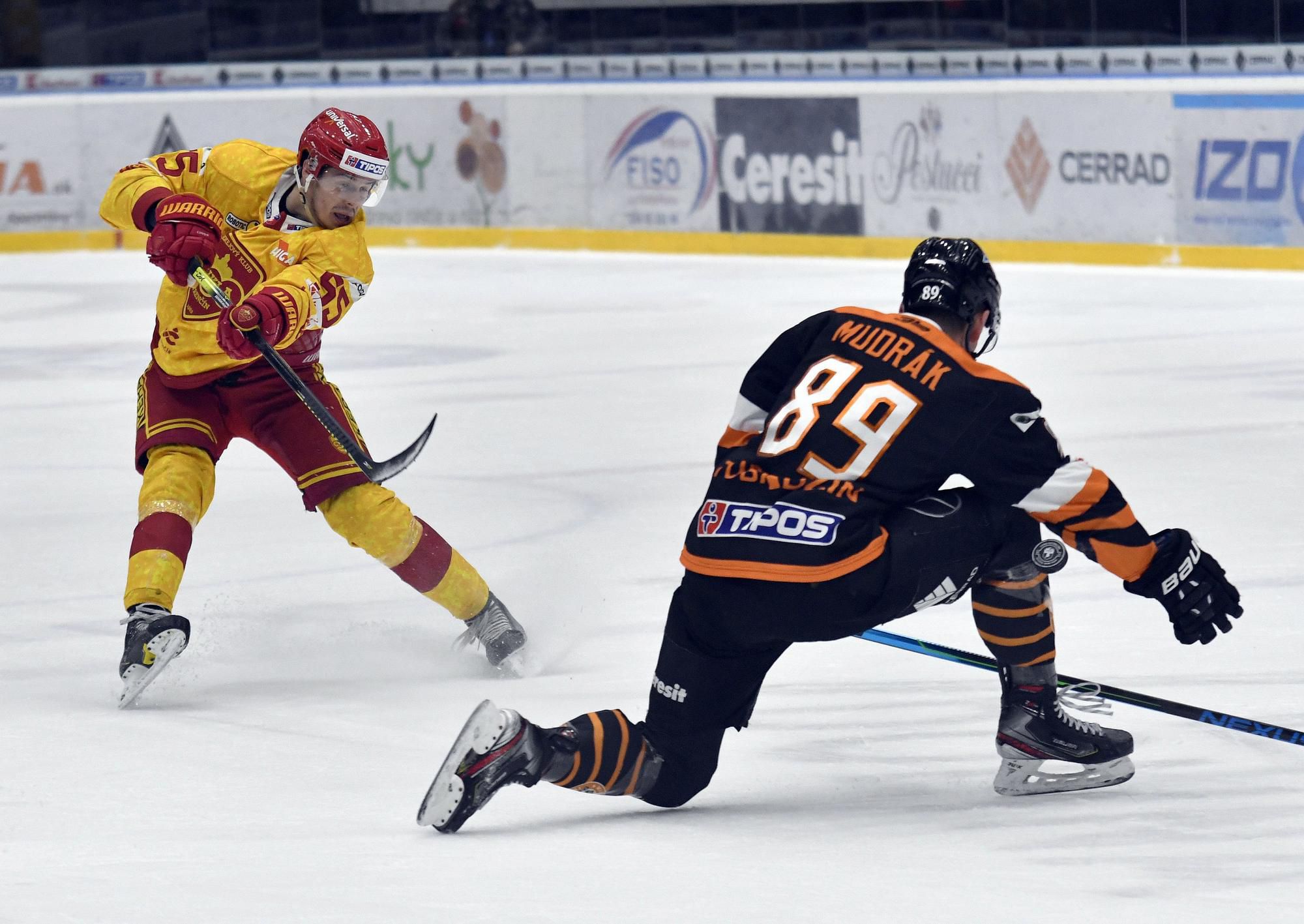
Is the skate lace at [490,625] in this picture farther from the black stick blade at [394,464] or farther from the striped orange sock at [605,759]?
the striped orange sock at [605,759]

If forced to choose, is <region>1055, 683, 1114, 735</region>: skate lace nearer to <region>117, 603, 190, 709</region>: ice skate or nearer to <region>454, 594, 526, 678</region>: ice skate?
<region>454, 594, 526, 678</region>: ice skate

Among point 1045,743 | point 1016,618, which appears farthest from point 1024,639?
point 1045,743

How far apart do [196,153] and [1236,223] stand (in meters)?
7.50

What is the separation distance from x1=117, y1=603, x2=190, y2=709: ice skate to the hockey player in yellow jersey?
0.01 meters

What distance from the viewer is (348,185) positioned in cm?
429

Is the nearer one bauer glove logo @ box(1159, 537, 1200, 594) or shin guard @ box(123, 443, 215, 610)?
bauer glove logo @ box(1159, 537, 1200, 594)

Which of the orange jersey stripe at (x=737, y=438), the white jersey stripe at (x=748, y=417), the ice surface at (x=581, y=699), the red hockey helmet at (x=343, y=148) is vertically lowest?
the ice surface at (x=581, y=699)

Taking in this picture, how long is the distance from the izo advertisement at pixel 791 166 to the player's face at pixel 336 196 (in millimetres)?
8616

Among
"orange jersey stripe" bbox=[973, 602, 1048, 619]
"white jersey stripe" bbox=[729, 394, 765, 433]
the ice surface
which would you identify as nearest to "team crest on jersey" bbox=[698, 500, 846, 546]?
"white jersey stripe" bbox=[729, 394, 765, 433]

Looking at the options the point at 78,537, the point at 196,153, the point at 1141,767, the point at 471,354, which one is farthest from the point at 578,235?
the point at 1141,767

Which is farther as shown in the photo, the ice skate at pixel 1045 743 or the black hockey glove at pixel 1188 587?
the ice skate at pixel 1045 743

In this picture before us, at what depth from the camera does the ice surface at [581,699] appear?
2.97 meters

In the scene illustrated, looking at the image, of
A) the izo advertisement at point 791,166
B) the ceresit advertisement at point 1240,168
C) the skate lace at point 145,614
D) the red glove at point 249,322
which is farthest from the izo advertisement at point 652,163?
the skate lace at point 145,614

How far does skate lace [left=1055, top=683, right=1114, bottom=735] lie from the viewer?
3.40m
